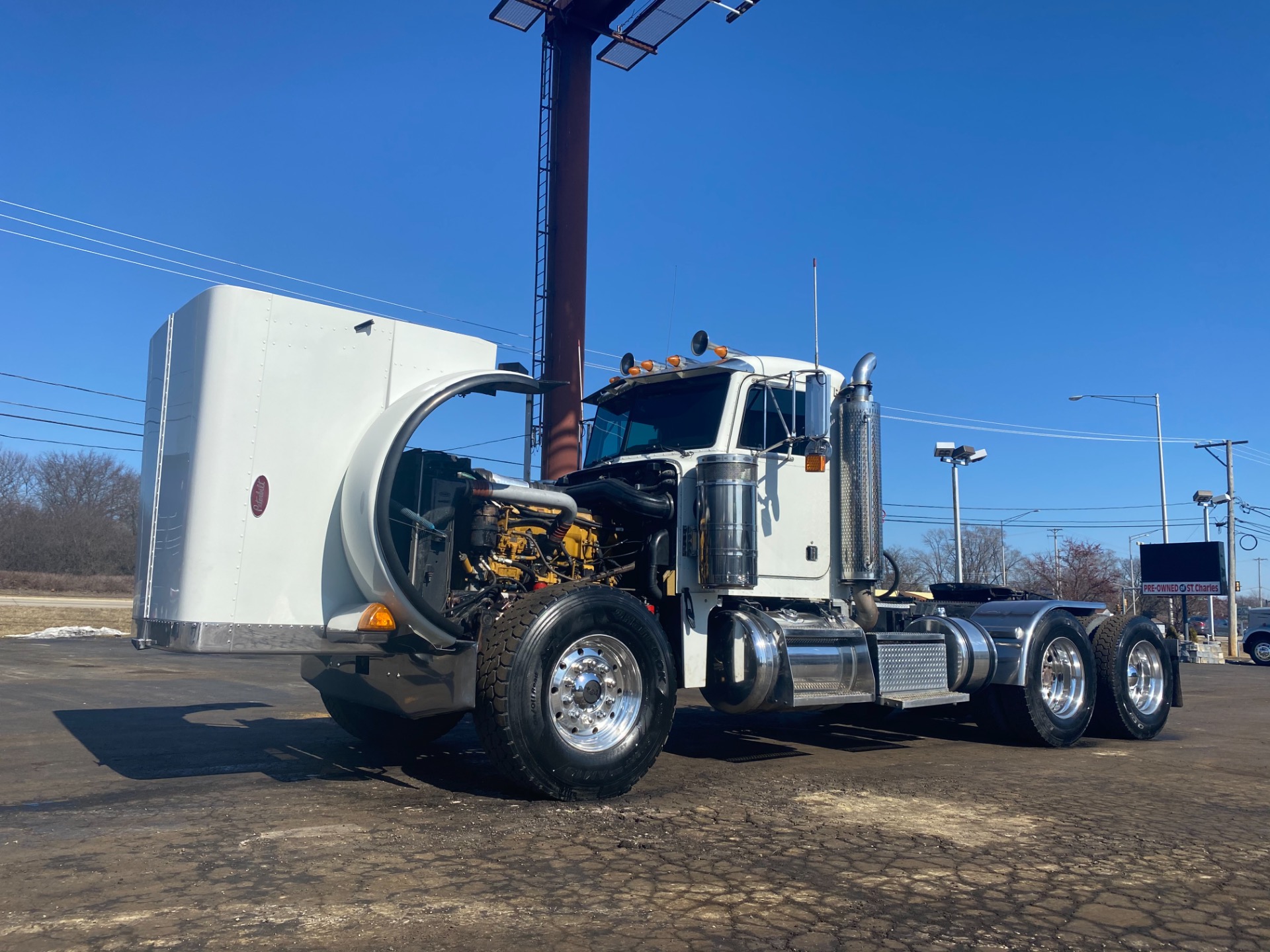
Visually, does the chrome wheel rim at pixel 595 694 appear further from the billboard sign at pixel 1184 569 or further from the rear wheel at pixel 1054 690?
the billboard sign at pixel 1184 569

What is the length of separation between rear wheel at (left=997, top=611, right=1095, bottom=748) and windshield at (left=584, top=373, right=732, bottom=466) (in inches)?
146

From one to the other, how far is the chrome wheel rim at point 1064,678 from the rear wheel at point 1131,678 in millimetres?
413

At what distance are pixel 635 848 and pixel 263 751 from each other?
4.09 meters

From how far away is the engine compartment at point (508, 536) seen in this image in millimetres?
6039

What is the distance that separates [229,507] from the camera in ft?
18.0

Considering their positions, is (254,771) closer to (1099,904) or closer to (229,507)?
(229,507)

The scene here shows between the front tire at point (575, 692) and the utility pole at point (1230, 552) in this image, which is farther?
the utility pole at point (1230, 552)

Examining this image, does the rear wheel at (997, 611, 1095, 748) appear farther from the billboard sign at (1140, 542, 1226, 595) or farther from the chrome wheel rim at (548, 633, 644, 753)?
the billboard sign at (1140, 542, 1226, 595)

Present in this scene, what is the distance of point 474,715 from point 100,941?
2.54 meters

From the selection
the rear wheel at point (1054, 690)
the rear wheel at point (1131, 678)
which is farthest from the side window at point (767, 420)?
the rear wheel at point (1131, 678)

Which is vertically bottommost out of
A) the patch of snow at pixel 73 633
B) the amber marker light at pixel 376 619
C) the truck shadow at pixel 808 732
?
the truck shadow at pixel 808 732

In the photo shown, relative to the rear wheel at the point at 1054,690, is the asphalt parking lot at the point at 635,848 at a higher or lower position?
lower

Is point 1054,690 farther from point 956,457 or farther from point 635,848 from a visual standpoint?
point 956,457

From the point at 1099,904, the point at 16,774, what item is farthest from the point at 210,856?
the point at 1099,904
